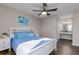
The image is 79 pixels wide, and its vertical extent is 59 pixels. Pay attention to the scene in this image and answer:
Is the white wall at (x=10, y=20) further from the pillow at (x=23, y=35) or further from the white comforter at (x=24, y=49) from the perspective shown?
the white comforter at (x=24, y=49)

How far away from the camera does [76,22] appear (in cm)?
307

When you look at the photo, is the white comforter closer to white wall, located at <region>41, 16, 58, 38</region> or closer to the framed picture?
the framed picture

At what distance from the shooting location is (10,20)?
245 cm

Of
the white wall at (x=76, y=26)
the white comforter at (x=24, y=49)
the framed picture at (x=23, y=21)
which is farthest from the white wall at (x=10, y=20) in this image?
the white wall at (x=76, y=26)

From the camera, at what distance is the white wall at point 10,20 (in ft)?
7.79

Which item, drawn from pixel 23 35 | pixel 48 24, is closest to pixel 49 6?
pixel 48 24

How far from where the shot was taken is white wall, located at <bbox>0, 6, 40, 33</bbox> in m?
2.38

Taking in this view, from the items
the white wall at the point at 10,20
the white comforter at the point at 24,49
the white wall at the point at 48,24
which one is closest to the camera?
the white comforter at the point at 24,49

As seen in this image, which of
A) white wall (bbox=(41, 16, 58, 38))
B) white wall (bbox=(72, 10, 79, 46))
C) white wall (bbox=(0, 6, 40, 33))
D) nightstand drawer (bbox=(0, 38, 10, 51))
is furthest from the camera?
white wall (bbox=(72, 10, 79, 46))

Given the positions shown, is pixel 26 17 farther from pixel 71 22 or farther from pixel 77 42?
pixel 77 42

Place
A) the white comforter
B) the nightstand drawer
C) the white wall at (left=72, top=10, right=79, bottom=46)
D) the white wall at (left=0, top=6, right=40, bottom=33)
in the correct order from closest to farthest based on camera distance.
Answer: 1. the white comforter
2. the nightstand drawer
3. the white wall at (left=0, top=6, right=40, bottom=33)
4. the white wall at (left=72, top=10, right=79, bottom=46)

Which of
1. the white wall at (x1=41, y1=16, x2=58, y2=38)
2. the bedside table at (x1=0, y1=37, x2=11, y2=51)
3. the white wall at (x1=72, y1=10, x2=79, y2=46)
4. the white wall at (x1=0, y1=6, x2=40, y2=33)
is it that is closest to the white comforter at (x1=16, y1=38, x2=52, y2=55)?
the bedside table at (x1=0, y1=37, x2=11, y2=51)

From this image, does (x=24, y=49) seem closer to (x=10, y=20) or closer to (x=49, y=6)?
(x=10, y=20)
